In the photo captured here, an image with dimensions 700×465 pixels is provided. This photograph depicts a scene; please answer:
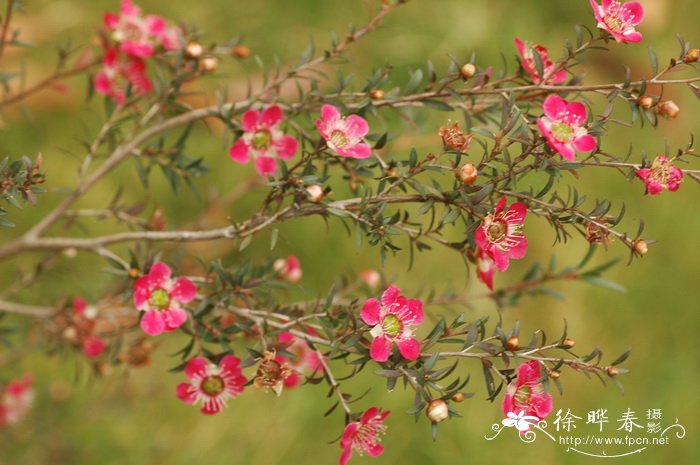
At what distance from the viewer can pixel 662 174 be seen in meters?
0.91

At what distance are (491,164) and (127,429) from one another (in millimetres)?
1597

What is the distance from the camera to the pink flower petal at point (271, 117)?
3.77 ft

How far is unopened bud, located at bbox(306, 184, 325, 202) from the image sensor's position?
3.19 feet

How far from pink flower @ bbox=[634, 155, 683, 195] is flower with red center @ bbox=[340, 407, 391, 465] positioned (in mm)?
431

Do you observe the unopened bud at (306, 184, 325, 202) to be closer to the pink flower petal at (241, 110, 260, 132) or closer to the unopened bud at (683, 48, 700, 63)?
the pink flower petal at (241, 110, 260, 132)

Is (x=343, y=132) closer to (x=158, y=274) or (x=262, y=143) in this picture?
(x=262, y=143)

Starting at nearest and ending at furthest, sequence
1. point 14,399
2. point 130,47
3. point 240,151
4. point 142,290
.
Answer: point 142,290, point 240,151, point 130,47, point 14,399

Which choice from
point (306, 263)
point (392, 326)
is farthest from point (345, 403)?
point (306, 263)

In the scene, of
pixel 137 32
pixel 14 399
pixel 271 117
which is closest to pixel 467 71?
pixel 271 117

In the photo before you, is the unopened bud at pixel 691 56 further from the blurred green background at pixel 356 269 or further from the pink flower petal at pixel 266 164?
the blurred green background at pixel 356 269

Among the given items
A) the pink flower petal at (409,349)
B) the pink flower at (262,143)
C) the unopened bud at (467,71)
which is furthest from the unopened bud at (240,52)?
the pink flower petal at (409,349)

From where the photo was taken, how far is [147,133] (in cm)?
126

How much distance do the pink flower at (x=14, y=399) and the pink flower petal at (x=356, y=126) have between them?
45.0 inches

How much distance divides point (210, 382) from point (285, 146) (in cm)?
37
